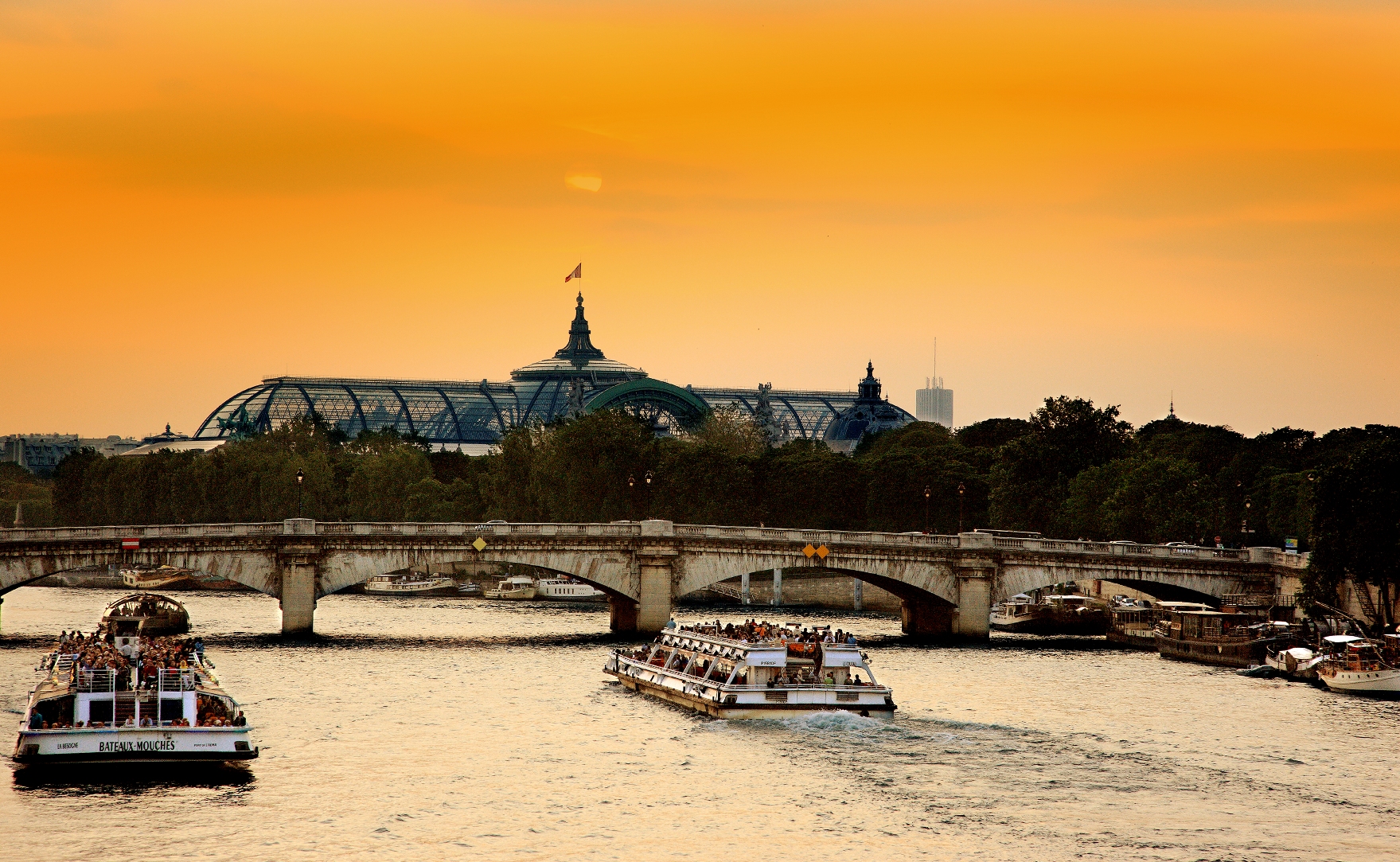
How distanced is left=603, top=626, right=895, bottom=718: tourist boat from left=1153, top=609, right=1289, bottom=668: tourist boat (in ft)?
94.3

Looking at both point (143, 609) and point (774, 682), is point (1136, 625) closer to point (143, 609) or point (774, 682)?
point (774, 682)

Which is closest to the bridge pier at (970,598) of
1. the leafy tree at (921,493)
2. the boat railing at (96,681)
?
the leafy tree at (921,493)

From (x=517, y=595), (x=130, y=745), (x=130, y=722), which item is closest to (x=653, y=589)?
(x=517, y=595)

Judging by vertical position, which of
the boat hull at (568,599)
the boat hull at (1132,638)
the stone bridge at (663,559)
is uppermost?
the stone bridge at (663,559)

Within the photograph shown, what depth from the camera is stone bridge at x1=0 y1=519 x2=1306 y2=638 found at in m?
116

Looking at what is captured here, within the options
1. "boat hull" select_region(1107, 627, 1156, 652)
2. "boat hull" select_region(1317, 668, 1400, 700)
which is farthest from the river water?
"boat hull" select_region(1107, 627, 1156, 652)

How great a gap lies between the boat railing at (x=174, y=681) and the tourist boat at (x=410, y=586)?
96492mm

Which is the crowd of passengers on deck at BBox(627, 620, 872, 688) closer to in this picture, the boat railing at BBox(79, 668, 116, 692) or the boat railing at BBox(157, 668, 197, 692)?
the boat railing at BBox(157, 668, 197, 692)

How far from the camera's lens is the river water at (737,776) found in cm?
6166

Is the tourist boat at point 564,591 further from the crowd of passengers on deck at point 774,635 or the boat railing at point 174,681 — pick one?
the boat railing at point 174,681

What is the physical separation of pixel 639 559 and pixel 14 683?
42.6 meters

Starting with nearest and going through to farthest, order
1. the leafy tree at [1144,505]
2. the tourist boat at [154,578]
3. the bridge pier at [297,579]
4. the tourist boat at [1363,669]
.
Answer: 1. the tourist boat at [1363,669]
2. the bridge pier at [297,579]
3. the leafy tree at [1144,505]
4. the tourist boat at [154,578]

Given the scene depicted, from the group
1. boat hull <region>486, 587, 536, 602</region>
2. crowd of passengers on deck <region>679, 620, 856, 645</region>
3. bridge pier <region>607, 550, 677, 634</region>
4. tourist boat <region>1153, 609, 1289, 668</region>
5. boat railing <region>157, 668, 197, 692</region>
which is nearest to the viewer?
boat railing <region>157, 668, 197, 692</region>

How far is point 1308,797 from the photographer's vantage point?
69125 mm
